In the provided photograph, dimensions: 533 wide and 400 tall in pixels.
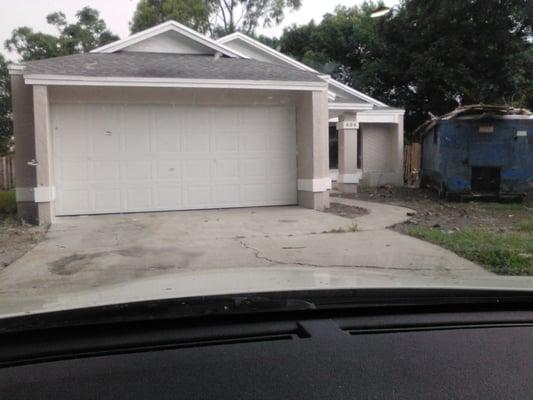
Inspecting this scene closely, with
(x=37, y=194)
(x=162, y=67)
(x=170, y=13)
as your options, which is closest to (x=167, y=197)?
(x=37, y=194)

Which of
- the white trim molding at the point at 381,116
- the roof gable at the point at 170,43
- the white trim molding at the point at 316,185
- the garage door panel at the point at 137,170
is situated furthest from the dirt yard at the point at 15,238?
the white trim molding at the point at 381,116

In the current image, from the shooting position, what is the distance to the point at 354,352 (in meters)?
2.05

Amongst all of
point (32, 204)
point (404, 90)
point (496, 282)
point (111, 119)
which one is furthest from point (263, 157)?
point (404, 90)

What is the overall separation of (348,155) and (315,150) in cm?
574

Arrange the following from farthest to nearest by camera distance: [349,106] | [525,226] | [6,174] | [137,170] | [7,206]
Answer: [6,174]
[349,106]
[7,206]
[137,170]
[525,226]

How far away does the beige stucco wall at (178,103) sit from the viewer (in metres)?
10.9

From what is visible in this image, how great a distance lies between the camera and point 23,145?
37.8ft

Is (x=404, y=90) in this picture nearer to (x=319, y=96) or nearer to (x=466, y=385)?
(x=319, y=96)

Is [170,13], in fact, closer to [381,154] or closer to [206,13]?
[206,13]

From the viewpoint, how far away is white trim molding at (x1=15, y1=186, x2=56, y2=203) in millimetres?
10867

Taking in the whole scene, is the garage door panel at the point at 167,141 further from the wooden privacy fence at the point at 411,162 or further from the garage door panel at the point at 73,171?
the wooden privacy fence at the point at 411,162

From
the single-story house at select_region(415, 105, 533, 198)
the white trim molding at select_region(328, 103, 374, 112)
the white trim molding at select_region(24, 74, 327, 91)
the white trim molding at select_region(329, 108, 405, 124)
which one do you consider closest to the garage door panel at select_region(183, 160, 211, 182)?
the white trim molding at select_region(24, 74, 327, 91)

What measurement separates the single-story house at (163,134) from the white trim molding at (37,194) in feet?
0.07

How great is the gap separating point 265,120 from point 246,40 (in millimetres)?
5432
